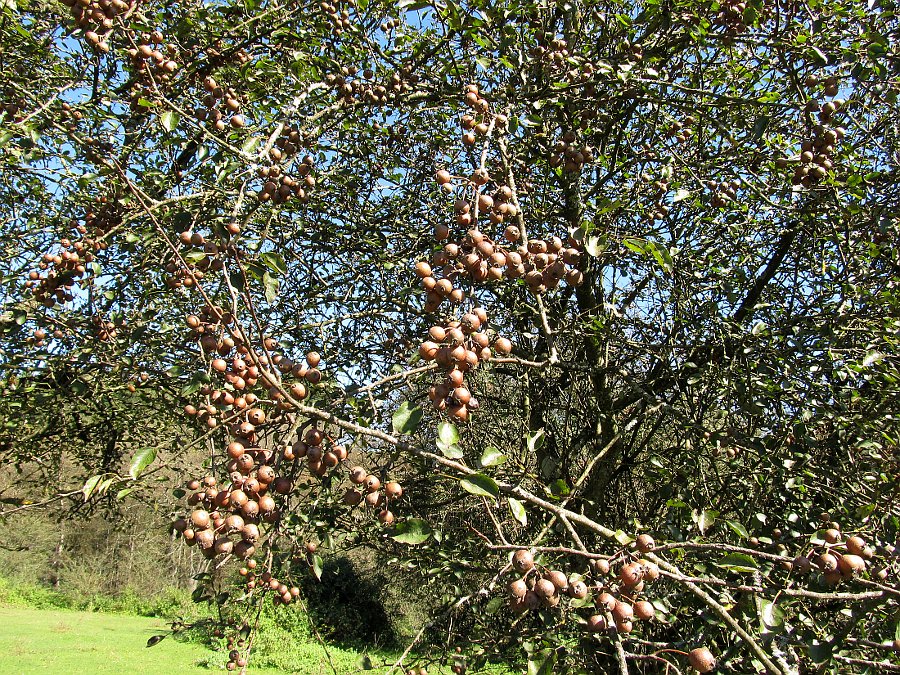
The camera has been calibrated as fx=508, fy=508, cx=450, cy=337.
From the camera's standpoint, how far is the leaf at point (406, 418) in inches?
40.8

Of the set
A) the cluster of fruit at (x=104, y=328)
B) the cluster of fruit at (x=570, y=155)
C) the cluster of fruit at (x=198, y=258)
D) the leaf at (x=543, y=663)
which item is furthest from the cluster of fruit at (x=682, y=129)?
the cluster of fruit at (x=104, y=328)

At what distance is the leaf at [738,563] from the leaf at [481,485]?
2.06 ft

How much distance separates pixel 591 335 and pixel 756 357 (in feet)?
2.84

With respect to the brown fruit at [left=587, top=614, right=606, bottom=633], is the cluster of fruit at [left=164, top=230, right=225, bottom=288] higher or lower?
higher

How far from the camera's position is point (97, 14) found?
5.44ft

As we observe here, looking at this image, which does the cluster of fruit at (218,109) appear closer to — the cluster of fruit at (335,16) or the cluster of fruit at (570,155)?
the cluster of fruit at (335,16)

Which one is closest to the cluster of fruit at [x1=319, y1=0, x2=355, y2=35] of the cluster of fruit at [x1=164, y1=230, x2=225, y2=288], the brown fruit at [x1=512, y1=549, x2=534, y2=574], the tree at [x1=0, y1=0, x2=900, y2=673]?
the tree at [x1=0, y1=0, x2=900, y2=673]

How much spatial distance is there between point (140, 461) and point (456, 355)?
707 mm

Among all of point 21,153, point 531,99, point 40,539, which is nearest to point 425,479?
point 531,99

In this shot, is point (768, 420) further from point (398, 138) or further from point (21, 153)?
point (21, 153)

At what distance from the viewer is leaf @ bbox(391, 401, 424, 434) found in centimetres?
104

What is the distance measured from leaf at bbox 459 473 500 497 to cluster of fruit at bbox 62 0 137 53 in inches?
70.6

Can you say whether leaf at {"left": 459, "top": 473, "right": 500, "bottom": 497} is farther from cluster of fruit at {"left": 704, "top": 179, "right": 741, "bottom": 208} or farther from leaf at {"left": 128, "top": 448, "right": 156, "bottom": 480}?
cluster of fruit at {"left": 704, "top": 179, "right": 741, "bottom": 208}

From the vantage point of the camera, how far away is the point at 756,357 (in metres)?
2.53
